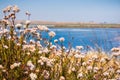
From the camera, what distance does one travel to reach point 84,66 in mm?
4297

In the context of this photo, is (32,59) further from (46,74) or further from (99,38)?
(99,38)

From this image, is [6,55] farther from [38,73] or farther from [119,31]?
[119,31]

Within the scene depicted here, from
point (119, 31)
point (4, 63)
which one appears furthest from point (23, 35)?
point (119, 31)

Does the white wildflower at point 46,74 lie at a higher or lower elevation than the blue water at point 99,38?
higher

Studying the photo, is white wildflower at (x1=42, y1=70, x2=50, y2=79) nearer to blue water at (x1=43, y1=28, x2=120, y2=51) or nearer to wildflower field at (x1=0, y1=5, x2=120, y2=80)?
wildflower field at (x1=0, y1=5, x2=120, y2=80)

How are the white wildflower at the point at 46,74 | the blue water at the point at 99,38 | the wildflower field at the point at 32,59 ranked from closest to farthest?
1. the white wildflower at the point at 46,74
2. the wildflower field at the point at 32,59
3. the blue water at the point at 99,38

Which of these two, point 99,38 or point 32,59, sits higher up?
point 32,59

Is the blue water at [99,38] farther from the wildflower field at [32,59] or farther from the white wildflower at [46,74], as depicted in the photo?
→ the white wildflower at [46,74]

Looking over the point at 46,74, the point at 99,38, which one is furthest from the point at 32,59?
the point at 99,38

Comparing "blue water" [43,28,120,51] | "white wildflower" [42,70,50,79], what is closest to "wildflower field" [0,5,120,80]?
"white wildflower" [42,70,50,79]

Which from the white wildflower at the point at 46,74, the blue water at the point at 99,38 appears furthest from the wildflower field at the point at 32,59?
the blue water at the point at 99,38

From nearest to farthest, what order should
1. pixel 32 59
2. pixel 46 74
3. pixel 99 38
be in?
pixel 46 74
pixel 32 59
pixel 99 38

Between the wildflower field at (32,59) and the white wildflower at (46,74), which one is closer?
the white wildflower at (46,74)

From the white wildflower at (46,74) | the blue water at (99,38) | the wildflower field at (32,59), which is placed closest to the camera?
the white wildflower at (46,74)
